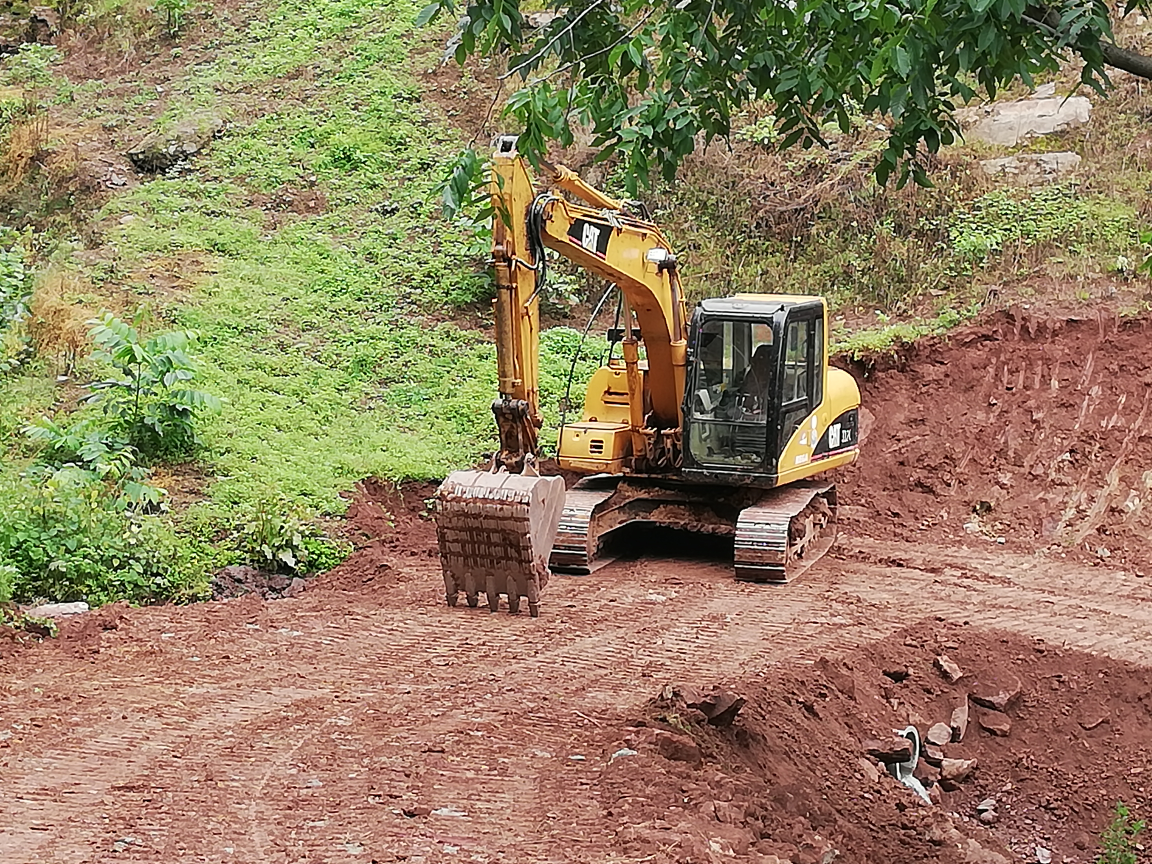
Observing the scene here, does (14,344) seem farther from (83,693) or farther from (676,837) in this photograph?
(676,837)

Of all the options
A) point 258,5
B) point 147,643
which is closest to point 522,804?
point 147,643

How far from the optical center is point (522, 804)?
20.4 feet

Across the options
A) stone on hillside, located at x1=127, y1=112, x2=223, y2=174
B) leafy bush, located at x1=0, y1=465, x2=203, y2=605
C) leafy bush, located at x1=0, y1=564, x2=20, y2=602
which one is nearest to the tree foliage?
leafy bush, located at x1=0, y1=564, x2=20, y2=602

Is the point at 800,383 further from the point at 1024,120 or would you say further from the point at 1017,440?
the point at 1024,120

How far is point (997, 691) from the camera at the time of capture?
9383 mm

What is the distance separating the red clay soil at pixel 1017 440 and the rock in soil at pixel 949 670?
150 inches

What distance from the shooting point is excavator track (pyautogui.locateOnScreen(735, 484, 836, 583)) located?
1097cm

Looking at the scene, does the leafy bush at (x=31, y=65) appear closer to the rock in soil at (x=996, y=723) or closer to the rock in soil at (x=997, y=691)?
the rock in soil at (x=997, y=691)

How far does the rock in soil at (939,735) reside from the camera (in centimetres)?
890

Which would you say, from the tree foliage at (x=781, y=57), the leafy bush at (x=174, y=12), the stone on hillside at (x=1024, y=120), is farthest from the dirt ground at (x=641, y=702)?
the leafy bush at (x=174, y=12)

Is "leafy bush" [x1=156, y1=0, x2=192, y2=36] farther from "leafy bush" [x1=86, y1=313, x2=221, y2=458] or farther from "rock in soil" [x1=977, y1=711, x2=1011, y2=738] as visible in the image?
"rock in soil" [x1=977, y1=711, x2=1011, y2=738]

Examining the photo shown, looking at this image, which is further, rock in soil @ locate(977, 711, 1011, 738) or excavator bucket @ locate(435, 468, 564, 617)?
rock in soil @ locate(977, 711, 1011, 738)

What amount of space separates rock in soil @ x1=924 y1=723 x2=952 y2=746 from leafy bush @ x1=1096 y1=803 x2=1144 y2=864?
1.10 meters

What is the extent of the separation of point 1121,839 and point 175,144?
16198 mm
